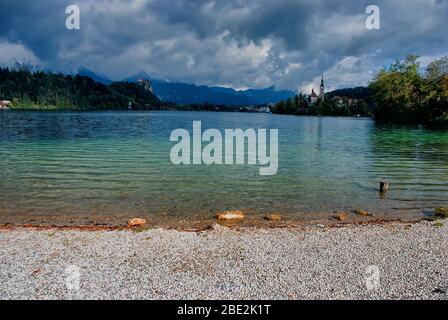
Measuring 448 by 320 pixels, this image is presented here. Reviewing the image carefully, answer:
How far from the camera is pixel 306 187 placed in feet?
89.1

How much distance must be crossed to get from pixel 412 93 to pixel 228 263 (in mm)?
141899

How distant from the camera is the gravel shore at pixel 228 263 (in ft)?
34.3

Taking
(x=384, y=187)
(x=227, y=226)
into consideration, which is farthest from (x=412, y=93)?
(x=227, y=226)

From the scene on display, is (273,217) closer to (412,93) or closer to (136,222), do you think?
(136,222)

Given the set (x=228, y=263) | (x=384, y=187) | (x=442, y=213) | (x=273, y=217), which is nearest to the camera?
(x=228, y=263)

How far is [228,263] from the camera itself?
41.6 ft

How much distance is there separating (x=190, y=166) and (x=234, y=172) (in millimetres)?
5484

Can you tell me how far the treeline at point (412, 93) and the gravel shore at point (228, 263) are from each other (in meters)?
115

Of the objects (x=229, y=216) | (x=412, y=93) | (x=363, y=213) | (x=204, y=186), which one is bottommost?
(x=363, y=213)

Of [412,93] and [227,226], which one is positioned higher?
[412,93]

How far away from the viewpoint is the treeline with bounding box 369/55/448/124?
11594 cm

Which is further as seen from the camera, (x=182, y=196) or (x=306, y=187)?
(x=306, y=187)
